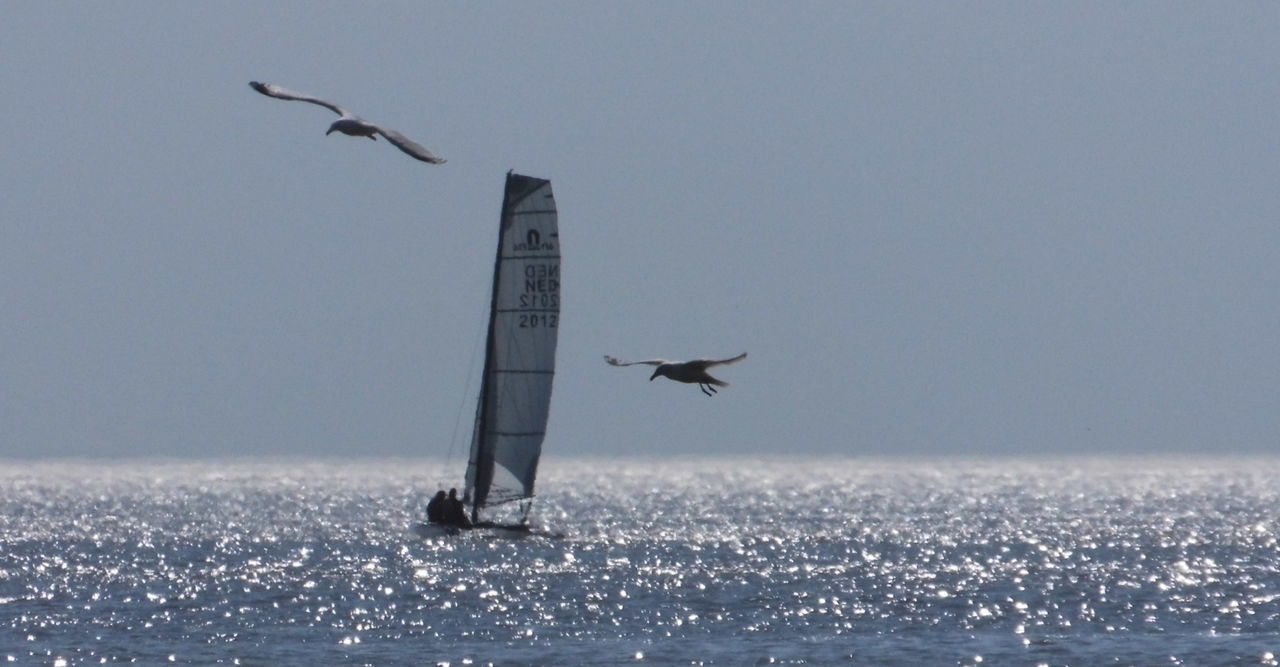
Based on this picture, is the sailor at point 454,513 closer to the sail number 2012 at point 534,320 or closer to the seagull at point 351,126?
the sail number 2012 at point 534,320

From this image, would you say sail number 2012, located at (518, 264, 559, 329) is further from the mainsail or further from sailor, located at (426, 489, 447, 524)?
sailor, located at (426, 489, 447, 524)

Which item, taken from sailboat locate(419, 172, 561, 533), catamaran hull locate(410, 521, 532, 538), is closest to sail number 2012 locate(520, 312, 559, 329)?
sailboat locate(419, 172, 561, 533)

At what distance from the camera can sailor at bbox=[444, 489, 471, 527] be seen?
6331 centimetres

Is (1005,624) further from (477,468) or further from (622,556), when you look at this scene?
(477,468)

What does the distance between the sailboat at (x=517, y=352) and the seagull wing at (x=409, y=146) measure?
26.5 metres

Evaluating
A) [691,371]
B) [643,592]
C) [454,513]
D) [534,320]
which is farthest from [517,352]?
[691,371]

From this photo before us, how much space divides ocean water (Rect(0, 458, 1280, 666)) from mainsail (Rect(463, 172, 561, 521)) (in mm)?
2182

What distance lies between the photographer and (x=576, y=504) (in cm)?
11325

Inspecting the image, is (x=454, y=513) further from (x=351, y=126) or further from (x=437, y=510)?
(x=351, y=126)

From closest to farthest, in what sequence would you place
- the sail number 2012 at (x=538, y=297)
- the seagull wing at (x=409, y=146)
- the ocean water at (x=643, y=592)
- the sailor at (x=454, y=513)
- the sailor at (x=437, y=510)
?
1. the seagull wing at (x=409, y=146)
2. the ocean water at (x=643, y=592)
3. the sail number 2012 at (x=538, y=297)
4. the sailor at (x=454, y=513)
5. the sailor at (x=437, y=510)

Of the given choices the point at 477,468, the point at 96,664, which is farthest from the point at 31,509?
the point at 96,664

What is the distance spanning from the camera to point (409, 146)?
31.6 m

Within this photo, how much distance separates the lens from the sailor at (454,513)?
208 ft

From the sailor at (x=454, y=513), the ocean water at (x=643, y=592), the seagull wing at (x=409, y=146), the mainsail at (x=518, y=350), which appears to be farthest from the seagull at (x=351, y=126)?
the sailor at (x=454, y=513)
